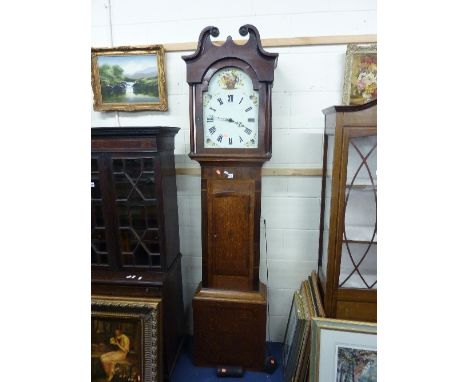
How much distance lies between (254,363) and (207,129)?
52.8 inches

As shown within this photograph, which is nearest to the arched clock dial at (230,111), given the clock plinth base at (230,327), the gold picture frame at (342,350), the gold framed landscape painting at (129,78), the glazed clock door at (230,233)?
the glazed clock door at (230,233)

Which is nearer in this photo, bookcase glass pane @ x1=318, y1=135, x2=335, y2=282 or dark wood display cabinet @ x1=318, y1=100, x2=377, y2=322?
dark wood display cabinet @ x1=318, y1=100, x2=377, y2=322

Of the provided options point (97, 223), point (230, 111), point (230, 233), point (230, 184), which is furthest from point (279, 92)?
point (97, 223)

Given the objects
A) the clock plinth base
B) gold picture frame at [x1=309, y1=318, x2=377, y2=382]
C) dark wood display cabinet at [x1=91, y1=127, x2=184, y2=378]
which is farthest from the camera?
the clock plinth base

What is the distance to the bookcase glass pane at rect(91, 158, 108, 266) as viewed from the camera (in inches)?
61.6

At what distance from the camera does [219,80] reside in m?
1.50

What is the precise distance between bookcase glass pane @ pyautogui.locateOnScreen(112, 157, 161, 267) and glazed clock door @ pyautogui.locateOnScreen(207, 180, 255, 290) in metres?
0.30

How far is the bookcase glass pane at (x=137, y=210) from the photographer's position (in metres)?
1.55

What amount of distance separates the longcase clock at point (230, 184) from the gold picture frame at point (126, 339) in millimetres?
254

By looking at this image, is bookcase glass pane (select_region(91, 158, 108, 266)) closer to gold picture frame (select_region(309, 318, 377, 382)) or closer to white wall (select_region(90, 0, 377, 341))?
white wall (select_region(90, 0, 377, 341))

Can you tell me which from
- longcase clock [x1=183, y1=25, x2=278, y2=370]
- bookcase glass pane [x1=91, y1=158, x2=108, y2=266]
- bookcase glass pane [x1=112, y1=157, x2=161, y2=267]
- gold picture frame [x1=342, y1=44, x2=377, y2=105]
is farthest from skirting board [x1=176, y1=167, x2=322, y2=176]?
bookcase glass pane [x1=91, y1=158, x2=108, y2=266]

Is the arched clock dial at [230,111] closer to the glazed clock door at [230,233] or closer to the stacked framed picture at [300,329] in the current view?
the glazed clock door at [230,233]
